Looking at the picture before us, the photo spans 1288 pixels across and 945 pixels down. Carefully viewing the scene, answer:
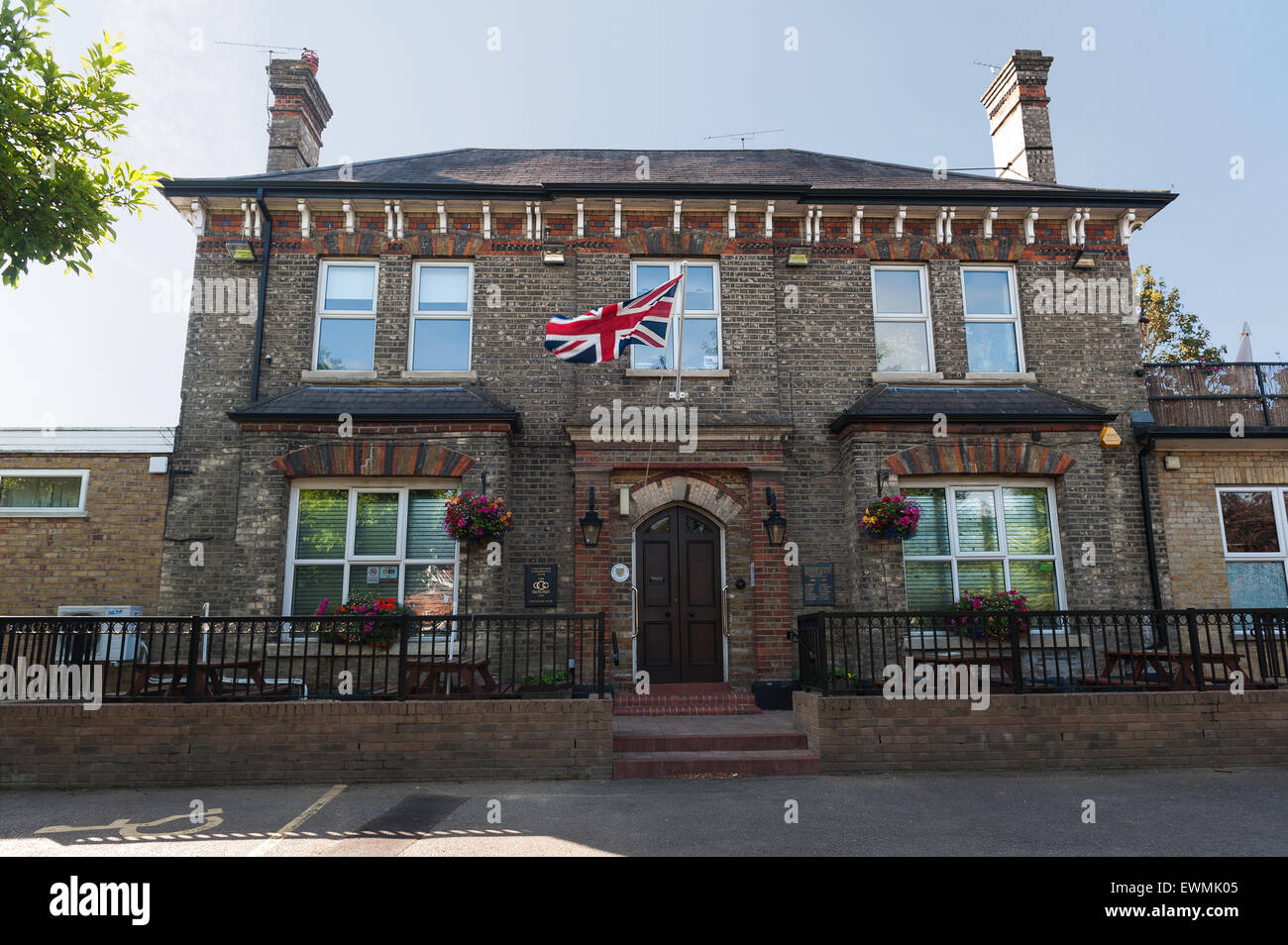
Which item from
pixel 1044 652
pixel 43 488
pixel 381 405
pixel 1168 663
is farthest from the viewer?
pixel 43 488

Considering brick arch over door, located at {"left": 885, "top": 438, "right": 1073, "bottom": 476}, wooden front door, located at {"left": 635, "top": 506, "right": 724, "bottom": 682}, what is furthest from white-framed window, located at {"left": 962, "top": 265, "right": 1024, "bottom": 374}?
wooden front door, located at {"left": 635, "top": 506, "right": 724, "bottom": 682}

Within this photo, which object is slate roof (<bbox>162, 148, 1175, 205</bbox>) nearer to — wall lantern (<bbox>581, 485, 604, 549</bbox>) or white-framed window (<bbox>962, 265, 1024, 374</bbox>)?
white-framed window (<bbox>962, 265, 1024, 374</bbox>)

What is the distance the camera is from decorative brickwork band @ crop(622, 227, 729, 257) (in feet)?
38.3

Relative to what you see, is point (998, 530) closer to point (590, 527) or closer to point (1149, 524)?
point (1149, 524)

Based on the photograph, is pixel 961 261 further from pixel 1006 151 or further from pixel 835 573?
pixel 835 573

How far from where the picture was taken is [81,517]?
11391mm

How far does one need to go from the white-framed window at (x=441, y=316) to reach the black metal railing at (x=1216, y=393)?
10.5m

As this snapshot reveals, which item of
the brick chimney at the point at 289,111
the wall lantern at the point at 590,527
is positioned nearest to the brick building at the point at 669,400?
the wall lantern at the point at 590,527

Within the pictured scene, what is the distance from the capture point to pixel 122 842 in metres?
5.80

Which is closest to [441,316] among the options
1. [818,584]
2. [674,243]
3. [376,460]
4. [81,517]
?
[376,460]

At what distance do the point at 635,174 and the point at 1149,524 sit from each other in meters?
9.68

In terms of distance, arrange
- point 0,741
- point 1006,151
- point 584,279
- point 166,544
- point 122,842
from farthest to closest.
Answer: point 1006,151 < point 584,279 < point 166,544 < point 0,741 < point 122,842

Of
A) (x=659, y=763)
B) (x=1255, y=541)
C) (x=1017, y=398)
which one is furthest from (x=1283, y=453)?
(x=659, y=763)

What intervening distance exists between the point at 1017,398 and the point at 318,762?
10197 mm
